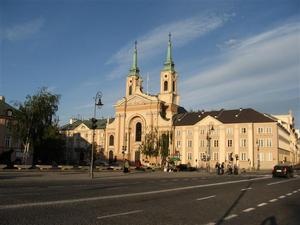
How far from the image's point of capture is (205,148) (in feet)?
350

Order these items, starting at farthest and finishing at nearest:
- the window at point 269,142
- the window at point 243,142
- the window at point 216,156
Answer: the window at point 216,156 → the window at point 243,142 → the window at point 269,142

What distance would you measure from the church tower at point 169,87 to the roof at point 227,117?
10.5 ft

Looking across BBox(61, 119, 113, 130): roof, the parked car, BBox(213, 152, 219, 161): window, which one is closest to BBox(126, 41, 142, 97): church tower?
BBox(61, 119, 113, 130): roof

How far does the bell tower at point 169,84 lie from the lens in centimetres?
11954

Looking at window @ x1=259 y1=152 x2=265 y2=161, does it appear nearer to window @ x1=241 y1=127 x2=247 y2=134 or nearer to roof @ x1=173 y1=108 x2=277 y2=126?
window @ x1=241 y1=127 x2=247 y2=134

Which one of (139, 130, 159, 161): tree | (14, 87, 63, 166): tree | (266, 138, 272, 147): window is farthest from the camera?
(139, 130, 159, 161): tree

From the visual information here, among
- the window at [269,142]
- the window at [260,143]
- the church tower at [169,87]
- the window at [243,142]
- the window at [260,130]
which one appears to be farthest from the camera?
the church tower at [169,87]

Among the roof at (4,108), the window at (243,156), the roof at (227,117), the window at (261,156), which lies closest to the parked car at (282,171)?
the window at (261,156)

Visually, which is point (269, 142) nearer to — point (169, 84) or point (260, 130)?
point (260, 130)

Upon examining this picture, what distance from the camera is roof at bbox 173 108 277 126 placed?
101938 mm

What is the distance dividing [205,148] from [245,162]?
11.5 metres

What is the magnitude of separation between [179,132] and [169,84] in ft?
51.4

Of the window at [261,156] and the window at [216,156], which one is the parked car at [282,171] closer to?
the window at [261,156]

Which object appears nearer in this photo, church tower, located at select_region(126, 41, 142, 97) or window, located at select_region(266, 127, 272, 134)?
window, located at select_region(266, 127, 272, 134)
